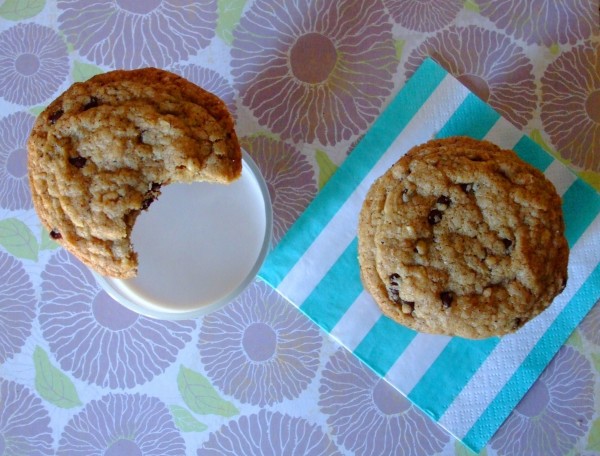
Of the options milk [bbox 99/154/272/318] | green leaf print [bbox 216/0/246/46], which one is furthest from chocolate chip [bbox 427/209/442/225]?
green leaf print [bbox 216/0/246/46]

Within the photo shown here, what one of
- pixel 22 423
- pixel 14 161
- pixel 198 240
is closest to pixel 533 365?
pixel 198 240

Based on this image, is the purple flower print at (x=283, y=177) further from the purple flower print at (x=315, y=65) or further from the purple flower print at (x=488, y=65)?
the purple flower print at (x=488, y=65)

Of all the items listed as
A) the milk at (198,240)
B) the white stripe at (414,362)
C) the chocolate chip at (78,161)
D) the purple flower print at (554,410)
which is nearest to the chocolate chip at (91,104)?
the chocolate chip at (78,161)

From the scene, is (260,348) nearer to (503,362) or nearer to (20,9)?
(503,362)

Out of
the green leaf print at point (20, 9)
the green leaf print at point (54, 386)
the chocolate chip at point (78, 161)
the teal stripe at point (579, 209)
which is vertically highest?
the teal stripe at point (579, 209)

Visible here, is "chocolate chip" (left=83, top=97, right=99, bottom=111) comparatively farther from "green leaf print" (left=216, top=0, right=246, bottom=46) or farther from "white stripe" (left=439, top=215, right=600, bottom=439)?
"white stripe" (left=439, top=215, right=600, bottom=439)
